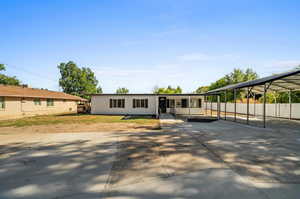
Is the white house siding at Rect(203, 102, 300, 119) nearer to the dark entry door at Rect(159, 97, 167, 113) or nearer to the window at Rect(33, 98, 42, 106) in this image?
the dark entry door at Rect(159, 97, 167, 113)

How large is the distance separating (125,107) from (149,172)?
1628 centimetres

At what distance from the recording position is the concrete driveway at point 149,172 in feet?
8.91

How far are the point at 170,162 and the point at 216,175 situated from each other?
1.20 meters

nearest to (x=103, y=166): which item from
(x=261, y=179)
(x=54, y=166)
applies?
(x=54, y=166)

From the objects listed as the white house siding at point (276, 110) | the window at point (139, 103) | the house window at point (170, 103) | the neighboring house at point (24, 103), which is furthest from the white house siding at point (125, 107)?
the white house siding at point (276, 110)

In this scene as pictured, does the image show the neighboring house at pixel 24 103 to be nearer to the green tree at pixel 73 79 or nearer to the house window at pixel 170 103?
the house window at pixel 170 103

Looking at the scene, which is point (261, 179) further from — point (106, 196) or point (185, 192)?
point (106, 196)

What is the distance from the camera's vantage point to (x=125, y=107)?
768 inches

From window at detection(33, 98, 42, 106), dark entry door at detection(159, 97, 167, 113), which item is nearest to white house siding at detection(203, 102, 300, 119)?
dark entry door at detection(159, 97, 167, 113)

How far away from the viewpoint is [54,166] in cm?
387

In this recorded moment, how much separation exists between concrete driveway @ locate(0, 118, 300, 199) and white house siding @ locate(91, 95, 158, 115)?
45.3 ft

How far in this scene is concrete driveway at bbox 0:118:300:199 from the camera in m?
2.71

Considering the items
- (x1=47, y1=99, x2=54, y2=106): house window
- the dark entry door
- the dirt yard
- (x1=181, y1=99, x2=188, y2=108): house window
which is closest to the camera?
the dirt yard

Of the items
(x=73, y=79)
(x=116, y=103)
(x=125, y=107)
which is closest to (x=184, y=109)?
(x=125, y=107)
